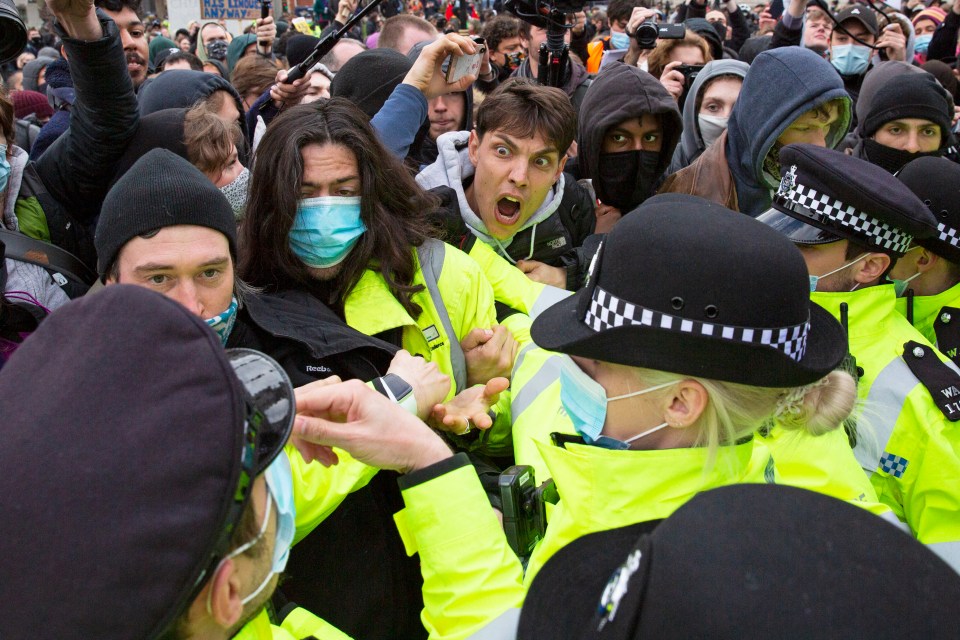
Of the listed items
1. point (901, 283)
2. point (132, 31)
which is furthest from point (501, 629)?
point (132, 31)

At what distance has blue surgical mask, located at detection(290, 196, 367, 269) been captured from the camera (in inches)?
109

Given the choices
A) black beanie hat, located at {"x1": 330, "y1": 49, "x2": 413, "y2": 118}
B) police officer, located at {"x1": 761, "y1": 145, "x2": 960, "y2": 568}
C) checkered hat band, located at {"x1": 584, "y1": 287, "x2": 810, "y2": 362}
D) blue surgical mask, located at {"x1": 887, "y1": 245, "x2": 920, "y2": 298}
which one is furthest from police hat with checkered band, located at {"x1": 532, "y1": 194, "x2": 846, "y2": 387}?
black beanie hat, located at {"x1": 330, "y1": 49, "x2": 413, "y2": 118}

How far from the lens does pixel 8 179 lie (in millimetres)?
3059

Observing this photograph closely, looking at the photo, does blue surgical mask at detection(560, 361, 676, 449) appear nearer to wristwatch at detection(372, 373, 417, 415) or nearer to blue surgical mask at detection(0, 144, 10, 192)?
wristwatch at detection(372, 373, 417, 415)

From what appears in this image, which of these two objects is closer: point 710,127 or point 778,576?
point 778,576

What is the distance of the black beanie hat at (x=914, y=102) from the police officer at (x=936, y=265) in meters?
1.48

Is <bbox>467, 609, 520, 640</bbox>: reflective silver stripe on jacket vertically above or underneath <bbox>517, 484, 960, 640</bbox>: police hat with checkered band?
underneath

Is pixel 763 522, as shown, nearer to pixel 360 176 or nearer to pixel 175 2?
pixel 360 176

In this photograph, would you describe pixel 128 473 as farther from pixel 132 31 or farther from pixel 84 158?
pixel 132 31

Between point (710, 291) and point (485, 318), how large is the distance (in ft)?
5.14

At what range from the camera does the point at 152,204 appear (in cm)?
238

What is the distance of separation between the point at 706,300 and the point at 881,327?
1.40 metres

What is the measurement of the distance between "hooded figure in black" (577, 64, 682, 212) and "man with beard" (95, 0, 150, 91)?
314cm

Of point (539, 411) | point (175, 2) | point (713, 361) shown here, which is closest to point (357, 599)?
point (539, 411)
